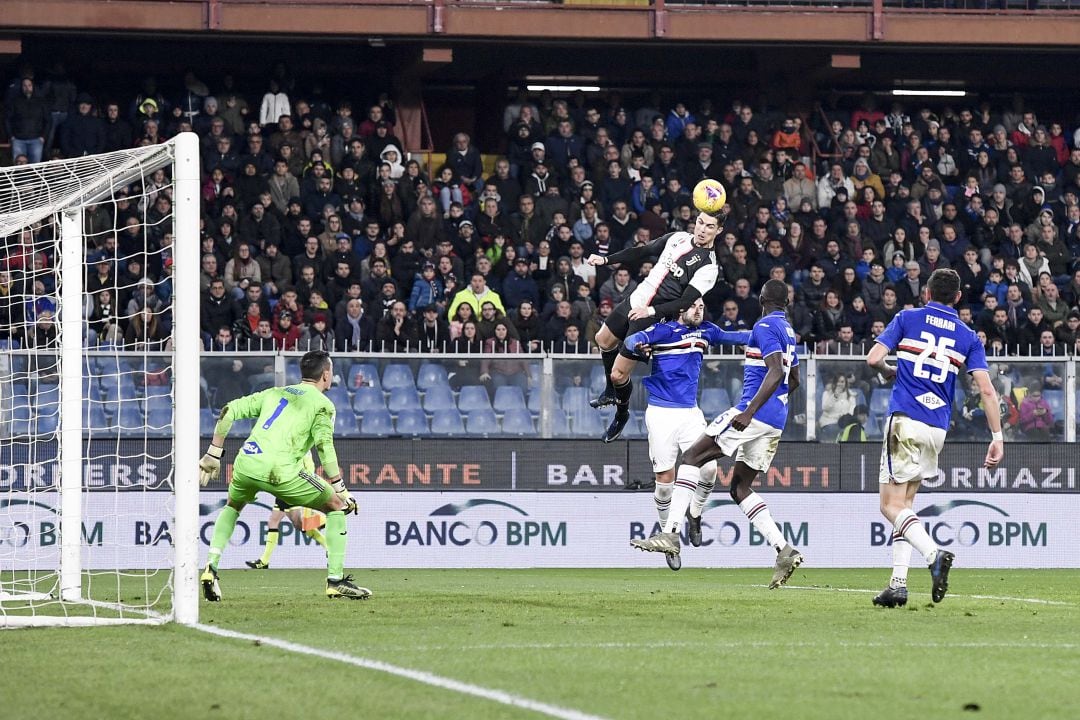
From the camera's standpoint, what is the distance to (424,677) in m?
7.77

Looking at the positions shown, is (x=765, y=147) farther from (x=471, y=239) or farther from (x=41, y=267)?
(x=41, y=267)

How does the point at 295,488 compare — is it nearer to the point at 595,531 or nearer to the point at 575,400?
the point at 575,400

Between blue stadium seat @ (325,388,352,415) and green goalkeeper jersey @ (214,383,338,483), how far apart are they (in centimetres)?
718

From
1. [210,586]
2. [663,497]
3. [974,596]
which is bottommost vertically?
[974,596]

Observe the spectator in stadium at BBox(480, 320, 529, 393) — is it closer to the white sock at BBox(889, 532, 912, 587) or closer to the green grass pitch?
the green grass pitch

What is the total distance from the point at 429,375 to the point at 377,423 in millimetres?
889

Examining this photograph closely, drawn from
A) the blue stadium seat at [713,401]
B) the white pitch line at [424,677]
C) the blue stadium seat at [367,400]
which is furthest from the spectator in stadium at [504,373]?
the white pitch line at [424,677]

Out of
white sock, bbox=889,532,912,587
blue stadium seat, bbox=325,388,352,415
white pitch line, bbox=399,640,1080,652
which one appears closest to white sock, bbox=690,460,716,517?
white sock, bbox=889,532,912,587

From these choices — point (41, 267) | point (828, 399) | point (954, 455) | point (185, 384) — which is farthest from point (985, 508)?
point (185, 384)

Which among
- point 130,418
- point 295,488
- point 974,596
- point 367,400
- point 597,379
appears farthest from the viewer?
point 597,379

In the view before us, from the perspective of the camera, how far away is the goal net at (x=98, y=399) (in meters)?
10.6

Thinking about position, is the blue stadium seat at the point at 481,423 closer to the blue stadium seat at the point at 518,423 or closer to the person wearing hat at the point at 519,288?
the blue stadium seat at the point at 518,423

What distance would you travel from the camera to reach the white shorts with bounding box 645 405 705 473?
1488 centimetres

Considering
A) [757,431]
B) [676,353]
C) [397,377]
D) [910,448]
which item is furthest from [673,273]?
[397,377]
